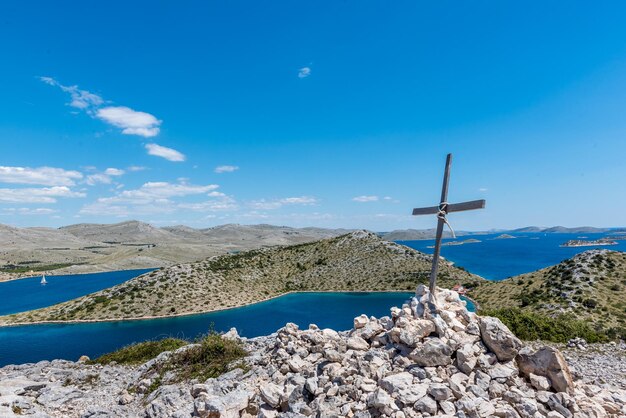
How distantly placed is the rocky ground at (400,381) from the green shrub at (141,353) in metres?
6.14

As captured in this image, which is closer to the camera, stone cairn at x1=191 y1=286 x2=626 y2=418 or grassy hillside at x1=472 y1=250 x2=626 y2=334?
stone cairn at x1=191 y1=286 x2=626 y2=418

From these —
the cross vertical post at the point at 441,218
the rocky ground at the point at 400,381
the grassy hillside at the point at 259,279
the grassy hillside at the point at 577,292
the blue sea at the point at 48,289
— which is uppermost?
the cross vertical post at the point at 441,218

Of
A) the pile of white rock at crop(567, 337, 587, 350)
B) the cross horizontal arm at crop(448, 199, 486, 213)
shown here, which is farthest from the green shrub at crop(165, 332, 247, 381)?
the pile of white rock at crop(567, 337, 587, 350)

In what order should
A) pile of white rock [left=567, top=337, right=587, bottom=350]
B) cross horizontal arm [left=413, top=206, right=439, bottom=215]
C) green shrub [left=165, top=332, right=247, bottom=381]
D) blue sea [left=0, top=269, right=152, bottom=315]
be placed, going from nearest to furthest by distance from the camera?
cross horizontal arm [left=413, top=206, right=439, bottom=215] < green shrub [left=165, top=332, right=247, bottom=381] < pile of white rock [left=567, top=337, right=587, bottom=350] < blue sea [left=0, top=269, right=152, bottom=315]

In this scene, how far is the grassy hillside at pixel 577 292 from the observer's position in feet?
112

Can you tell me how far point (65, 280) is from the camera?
432 feet

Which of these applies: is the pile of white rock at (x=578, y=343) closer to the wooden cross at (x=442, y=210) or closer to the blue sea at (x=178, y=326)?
the wooden cross at (x=442, y=210)

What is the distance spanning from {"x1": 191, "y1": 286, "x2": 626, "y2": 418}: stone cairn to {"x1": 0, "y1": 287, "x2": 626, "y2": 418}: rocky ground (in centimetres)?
3

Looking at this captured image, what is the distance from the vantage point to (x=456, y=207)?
1130 centimetres

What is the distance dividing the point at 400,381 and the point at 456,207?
581cm

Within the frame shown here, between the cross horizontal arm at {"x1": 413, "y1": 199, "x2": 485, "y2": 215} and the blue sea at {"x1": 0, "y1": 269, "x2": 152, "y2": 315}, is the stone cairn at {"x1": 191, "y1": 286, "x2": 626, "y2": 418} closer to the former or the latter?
the cross horizontal arm at {"x1": 413, "y1": 199, "x2": 485, "y2": 215}

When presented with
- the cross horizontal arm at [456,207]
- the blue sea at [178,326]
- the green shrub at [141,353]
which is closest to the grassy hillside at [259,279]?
the blue sea at [178,326]

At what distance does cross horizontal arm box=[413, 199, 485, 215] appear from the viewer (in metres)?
10.5

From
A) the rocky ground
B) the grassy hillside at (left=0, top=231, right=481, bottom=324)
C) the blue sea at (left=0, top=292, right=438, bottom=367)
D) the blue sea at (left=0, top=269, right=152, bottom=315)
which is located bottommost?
the blue sea at (left=0, top=269, right=152, bottom=315)
